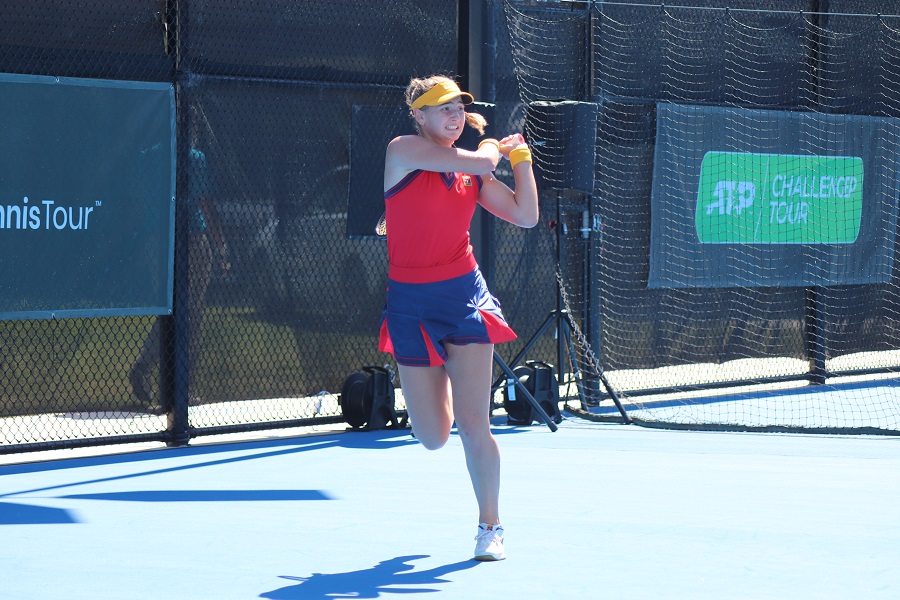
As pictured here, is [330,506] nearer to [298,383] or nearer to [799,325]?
[298,383]

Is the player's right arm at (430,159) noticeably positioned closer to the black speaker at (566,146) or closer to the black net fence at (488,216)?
the black net fence at (488,216)

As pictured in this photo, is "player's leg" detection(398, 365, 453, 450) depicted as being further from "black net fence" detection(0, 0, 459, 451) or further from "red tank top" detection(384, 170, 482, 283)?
"black net fence" detection(0, 0, 459, 451)

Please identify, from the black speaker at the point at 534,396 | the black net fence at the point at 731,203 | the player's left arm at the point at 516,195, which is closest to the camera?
the player's left arm at the point at 516,195

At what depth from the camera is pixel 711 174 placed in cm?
1110

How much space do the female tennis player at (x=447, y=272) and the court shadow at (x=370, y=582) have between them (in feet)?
0.99

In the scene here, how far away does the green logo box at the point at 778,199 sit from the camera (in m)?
11.1

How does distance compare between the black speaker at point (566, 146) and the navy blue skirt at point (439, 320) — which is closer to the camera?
the navy blue skirt at point (439, 320)

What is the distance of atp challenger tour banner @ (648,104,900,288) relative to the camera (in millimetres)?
10930

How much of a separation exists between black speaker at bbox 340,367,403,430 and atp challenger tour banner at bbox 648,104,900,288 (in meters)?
2.95

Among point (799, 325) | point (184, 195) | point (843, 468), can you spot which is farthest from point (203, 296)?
point (799, 325)

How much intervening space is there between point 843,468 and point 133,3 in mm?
5228

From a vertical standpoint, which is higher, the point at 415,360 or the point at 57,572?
the point at 415,360

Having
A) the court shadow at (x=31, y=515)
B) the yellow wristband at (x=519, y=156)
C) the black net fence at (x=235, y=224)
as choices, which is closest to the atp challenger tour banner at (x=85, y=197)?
the black net fence at (x=235, y=224)

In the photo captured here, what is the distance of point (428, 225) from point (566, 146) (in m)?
4.70
